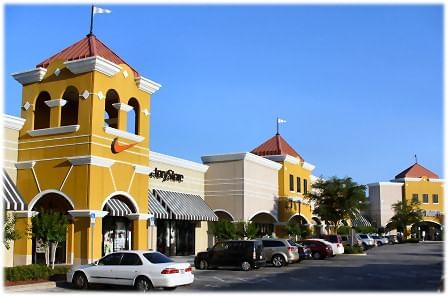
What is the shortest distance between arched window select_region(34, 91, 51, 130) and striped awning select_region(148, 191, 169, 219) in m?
6.90

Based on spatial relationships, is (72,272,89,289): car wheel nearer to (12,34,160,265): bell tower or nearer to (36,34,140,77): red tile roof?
(12,34,160,265): bell tower

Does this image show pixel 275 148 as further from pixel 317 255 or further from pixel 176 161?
pixel 176 161

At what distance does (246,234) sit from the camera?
35344mm

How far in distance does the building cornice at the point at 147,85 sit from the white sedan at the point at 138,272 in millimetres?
11252

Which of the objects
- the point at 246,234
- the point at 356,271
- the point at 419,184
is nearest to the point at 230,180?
the point at 246,234

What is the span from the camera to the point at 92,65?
25.5 metres

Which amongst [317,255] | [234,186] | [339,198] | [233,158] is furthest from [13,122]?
[339,198]

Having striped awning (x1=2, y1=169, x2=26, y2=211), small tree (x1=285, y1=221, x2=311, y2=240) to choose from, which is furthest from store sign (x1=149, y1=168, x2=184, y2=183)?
small tree (x1=285, y1=221, x2=311, y2=240)

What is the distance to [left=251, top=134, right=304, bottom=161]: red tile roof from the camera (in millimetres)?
47281

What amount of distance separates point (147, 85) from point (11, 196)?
8.52 metres

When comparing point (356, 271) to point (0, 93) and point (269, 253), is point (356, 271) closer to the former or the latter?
point (269, 253)

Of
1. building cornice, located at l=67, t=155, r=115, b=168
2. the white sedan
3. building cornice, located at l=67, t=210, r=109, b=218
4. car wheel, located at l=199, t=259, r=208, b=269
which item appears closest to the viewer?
the white sedan

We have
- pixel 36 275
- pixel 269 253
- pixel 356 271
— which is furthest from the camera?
pixel 269 253

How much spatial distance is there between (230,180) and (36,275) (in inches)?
781
